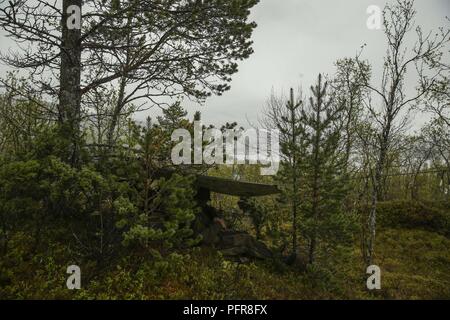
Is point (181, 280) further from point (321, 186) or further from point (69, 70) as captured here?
point (69, 70)

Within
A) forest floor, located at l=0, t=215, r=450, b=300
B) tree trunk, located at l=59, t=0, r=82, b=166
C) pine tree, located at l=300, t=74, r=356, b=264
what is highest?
tree trunk, located at l=59, t=0, r=82, b=166

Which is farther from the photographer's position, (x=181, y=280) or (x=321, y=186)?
(x=321, y=186)

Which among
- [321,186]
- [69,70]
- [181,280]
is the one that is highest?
[69,70]

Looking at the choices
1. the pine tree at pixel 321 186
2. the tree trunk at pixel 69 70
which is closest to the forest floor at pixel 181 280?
the pine tree at pixel 321 186

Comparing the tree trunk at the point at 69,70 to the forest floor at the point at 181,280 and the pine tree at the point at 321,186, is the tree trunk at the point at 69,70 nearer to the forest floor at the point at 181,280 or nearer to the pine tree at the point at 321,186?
the forest floor at the point at 181,280

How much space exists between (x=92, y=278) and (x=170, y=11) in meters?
6.23

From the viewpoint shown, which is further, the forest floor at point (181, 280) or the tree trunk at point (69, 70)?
the tree trunk at point (69, 70)

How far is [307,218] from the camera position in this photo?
9.00 m

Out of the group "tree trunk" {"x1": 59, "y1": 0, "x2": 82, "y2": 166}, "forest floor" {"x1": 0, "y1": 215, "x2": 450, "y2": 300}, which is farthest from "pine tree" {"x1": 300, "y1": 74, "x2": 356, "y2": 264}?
"tree trunk" {"x1": 59, "y1": 0, "x2": 82, "y2": 166}

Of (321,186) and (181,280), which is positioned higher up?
(321,186)

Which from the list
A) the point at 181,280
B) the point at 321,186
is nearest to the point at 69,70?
the point at 181,280

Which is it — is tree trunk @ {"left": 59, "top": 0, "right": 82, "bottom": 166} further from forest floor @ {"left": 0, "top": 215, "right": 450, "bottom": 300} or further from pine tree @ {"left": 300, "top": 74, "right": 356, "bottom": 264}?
pine tree @ {"left": 300, "top": 74, "right": 356, "bottom": 264}
